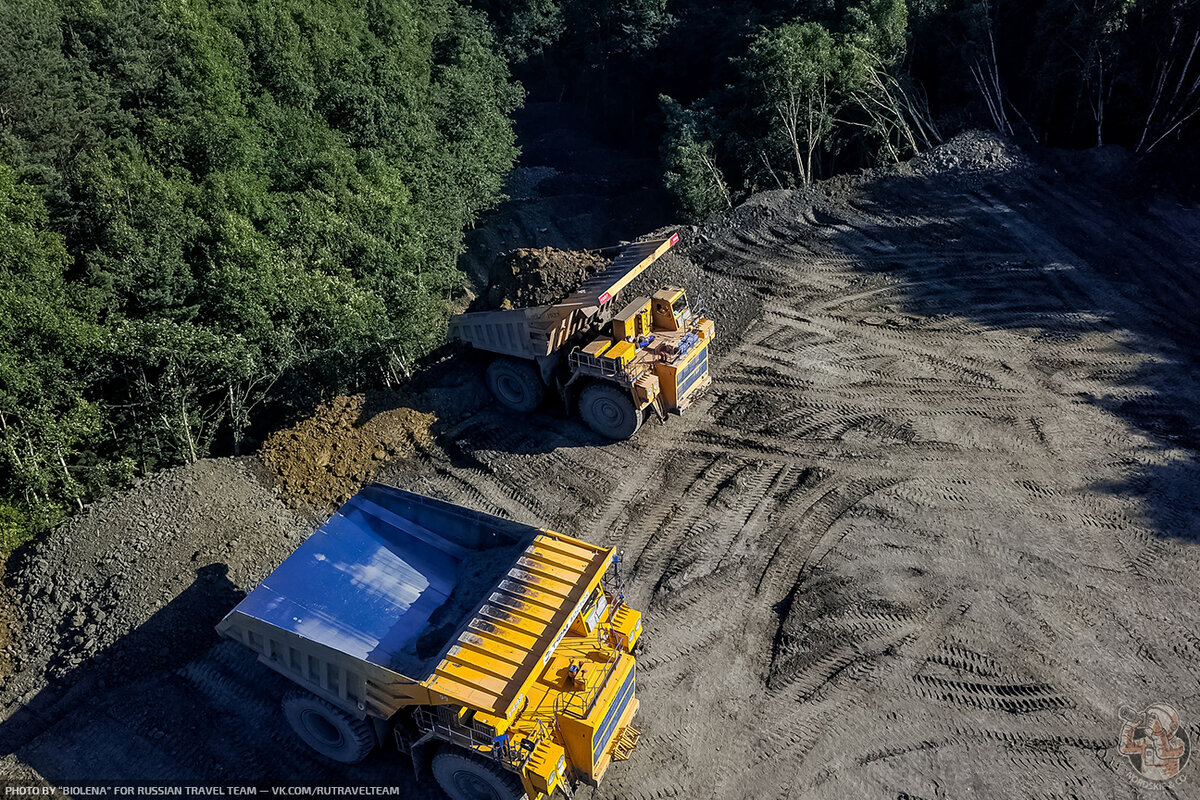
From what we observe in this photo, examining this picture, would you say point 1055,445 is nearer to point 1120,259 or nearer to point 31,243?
point 1120,259

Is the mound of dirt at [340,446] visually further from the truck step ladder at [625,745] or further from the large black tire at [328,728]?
the truck step ladder at [625,745]

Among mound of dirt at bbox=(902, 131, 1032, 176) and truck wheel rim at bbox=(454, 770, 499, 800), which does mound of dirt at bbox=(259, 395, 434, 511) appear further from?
mound of dirt at bbox=(902, 131, 1032, 176)

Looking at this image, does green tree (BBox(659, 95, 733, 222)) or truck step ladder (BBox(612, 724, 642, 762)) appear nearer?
truck step ladder (BBox(612, 724, 642, 762))

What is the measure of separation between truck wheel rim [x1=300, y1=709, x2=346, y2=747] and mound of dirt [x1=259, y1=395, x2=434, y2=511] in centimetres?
456

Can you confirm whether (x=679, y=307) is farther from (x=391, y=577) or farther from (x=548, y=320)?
(x=391, y=577)

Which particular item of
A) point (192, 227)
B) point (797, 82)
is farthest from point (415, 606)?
point (797, 82)

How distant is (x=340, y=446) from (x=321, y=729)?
5939 millimetres

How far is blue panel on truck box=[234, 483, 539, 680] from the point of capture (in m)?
9.90

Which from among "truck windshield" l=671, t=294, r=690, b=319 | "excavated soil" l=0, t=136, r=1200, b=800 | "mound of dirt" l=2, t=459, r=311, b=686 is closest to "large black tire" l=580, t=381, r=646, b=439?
"excavated soil" l=0, t=136, r=1200, b=800

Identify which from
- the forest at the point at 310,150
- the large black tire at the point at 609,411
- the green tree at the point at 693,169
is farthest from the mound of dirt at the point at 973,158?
the large black tire at the point at 609,411

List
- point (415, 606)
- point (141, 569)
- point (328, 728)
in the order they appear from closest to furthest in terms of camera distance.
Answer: point (328, 728) < point (415, 606) < point (141, 569)

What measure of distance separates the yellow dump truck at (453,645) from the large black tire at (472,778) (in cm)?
2

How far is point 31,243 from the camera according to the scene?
14141 millimetres

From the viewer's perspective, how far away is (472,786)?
9125 millimetres
